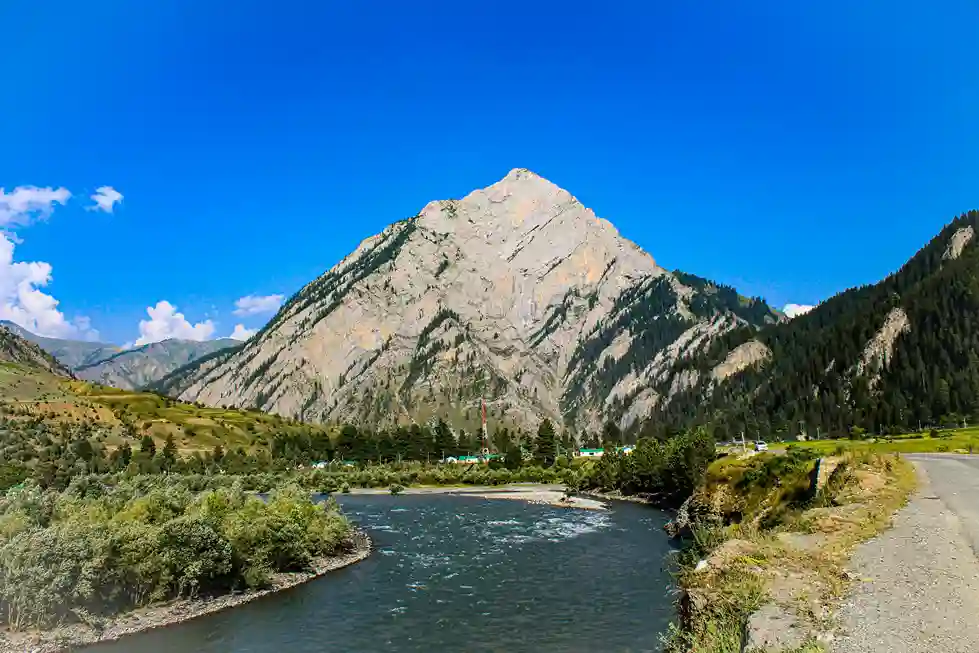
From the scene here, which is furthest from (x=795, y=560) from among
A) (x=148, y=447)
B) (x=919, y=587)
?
(x=148, y=447)

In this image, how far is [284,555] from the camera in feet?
180

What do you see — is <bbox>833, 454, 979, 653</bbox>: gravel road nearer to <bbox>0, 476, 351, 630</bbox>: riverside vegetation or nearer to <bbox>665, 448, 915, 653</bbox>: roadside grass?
<bbox>665, 448, 915, 653</bbox>: roadside grass

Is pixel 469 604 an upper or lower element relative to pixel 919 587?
lower

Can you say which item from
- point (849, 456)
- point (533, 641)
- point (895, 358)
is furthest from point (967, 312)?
point (533, 641)

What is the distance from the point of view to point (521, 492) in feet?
461

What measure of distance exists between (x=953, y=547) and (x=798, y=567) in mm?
4470

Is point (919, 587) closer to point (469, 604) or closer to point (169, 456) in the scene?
point (469, 604)

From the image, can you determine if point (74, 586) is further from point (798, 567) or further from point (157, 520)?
point (798, 567)

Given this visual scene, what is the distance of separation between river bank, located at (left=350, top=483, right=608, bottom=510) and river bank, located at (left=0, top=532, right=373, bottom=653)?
2532 inches

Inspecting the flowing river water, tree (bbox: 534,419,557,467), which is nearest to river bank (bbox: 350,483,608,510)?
tree (bbox: 534,419,557,467)

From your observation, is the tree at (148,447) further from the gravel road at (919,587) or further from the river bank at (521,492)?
the gravel road at (919,587)

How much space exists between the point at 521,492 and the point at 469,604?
98.9 m

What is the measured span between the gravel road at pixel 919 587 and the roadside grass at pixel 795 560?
57 centimetres

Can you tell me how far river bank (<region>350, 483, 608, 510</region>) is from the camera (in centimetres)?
11315
